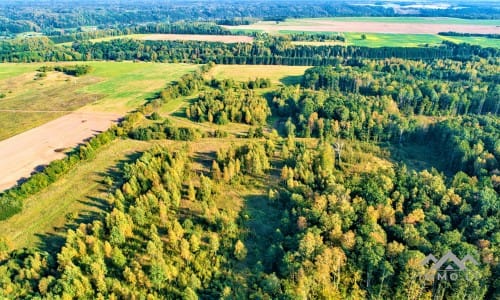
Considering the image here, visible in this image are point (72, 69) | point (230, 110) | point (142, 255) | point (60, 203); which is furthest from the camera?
point (72, 69)

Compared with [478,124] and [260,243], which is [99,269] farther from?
[478,124]

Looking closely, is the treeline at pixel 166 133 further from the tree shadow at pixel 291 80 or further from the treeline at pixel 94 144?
the tree shadow at pixel 291 80

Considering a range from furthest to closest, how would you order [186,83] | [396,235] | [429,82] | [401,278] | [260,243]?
[186,83]
[429,82]
[260,243]
[396,235]
[401,278]

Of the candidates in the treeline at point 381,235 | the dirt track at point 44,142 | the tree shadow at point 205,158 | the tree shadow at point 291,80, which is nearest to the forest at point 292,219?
the treeline at point 381,235

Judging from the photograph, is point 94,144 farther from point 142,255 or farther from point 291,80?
point 291,80

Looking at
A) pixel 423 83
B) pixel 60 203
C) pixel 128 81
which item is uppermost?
pixel 423 83

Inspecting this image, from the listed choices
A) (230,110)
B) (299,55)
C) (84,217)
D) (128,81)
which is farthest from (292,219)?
(299,55)

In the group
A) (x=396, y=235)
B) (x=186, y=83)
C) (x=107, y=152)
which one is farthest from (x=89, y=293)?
(x=186, y=83)
